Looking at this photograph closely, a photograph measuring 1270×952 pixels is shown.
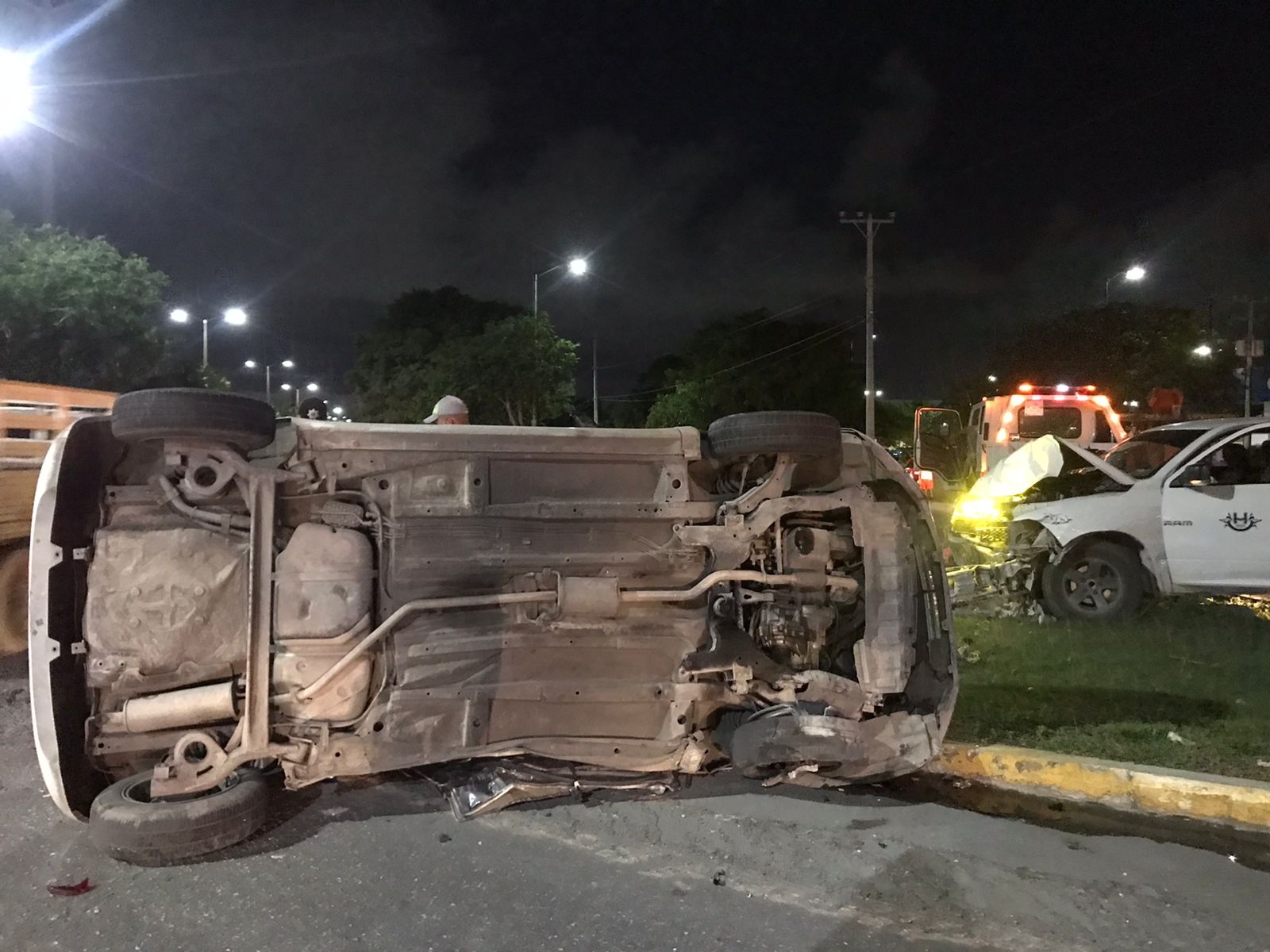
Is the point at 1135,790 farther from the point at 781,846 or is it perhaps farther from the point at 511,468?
the point at 511,468

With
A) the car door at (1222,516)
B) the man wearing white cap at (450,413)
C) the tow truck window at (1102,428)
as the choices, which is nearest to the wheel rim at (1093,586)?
the car door at (1222,516)

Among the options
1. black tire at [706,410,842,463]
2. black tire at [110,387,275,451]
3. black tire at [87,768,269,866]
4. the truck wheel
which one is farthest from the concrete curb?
the truck wheel

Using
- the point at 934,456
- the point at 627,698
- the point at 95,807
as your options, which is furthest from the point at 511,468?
the point at 934,456

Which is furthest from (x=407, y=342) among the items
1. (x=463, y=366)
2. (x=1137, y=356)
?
(x=1137, y=356)

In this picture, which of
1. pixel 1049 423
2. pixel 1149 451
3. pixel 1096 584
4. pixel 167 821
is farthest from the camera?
pixel 1049 423

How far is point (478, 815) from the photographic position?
4.02 m

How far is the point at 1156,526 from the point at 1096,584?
0.70m

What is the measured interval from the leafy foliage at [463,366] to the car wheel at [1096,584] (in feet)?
83.3

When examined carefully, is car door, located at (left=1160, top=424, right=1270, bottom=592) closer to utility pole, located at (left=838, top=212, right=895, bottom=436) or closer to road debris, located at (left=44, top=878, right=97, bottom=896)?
road debris, located at (left=44, top=878, right=97, bottom=896)

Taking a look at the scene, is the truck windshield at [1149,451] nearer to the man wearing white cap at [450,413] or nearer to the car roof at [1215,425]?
the car roof at [1215,425]

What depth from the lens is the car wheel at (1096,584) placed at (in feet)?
26.0

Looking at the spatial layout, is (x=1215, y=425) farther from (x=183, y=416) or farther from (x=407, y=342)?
(x=407, y=342)

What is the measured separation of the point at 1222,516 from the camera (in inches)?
300

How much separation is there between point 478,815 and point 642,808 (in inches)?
30.2
